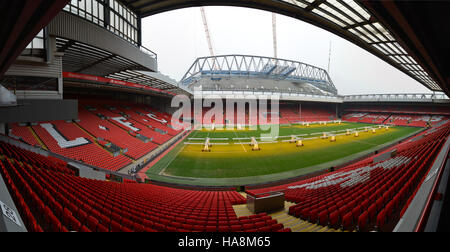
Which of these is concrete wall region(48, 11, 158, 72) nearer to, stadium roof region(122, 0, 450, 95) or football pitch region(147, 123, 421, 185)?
stadium roof region(122, 0, 450, 95)

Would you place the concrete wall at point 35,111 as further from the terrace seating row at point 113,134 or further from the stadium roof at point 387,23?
the stadium roof at point 387,23

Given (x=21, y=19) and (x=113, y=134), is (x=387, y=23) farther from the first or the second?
(x=113, y=134)

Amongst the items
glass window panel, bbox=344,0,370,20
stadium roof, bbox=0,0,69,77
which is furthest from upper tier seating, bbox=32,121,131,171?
glass window panel, bbox=344,0,370,20

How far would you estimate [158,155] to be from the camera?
19.8m

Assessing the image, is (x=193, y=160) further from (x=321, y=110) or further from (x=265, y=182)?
(x=321, y=110)

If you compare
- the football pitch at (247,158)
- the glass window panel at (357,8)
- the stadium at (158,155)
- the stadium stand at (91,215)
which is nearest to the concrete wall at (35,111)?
the stadium at (158,155)

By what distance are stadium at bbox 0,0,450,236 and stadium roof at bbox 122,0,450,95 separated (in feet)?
0.16

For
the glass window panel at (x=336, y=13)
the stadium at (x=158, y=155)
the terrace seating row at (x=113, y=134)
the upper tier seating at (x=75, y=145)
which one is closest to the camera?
the stadium at (x=158, y=155)

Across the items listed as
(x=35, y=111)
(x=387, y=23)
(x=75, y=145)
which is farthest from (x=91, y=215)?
(x=75, y=145)

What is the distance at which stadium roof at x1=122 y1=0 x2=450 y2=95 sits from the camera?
157 inches

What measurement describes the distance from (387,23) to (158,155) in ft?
66.3

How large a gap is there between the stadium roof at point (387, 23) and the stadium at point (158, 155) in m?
0.05

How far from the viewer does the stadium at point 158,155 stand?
4.19 metres

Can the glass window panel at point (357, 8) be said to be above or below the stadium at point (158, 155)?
above
